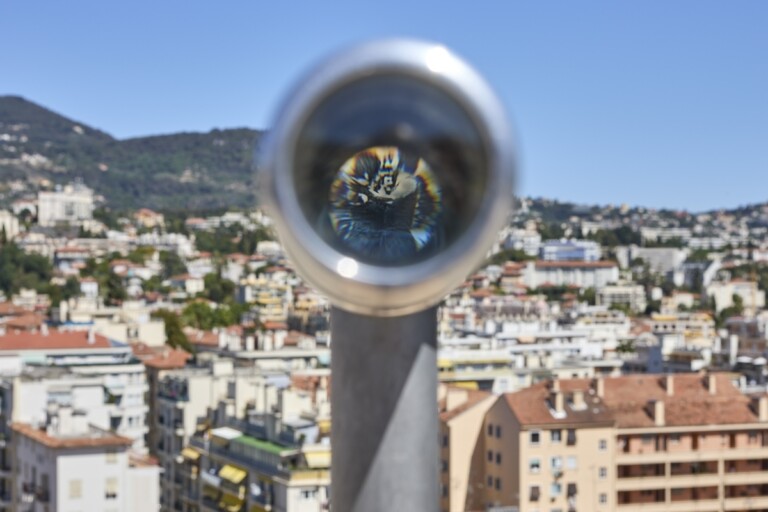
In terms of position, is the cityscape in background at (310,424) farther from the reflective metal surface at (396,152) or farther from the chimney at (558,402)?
the reflective metal surface at (396,152)

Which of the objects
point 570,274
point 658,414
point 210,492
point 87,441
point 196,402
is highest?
point 570,274

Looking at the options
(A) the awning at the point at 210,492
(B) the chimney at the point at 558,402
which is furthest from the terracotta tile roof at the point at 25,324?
(B) the chimney at the point at 558,402

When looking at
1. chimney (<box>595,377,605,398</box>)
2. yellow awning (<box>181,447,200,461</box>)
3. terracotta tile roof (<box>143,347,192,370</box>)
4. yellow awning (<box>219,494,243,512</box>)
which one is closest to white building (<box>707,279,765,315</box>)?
terracotta tile roof (<box>143,347,192,370</box>)

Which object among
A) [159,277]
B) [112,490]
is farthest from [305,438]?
[159,277]

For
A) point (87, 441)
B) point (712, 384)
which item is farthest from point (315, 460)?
point (712, 384)

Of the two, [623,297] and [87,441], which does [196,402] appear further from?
[623,297]

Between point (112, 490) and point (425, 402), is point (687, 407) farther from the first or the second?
point (425, 402)
